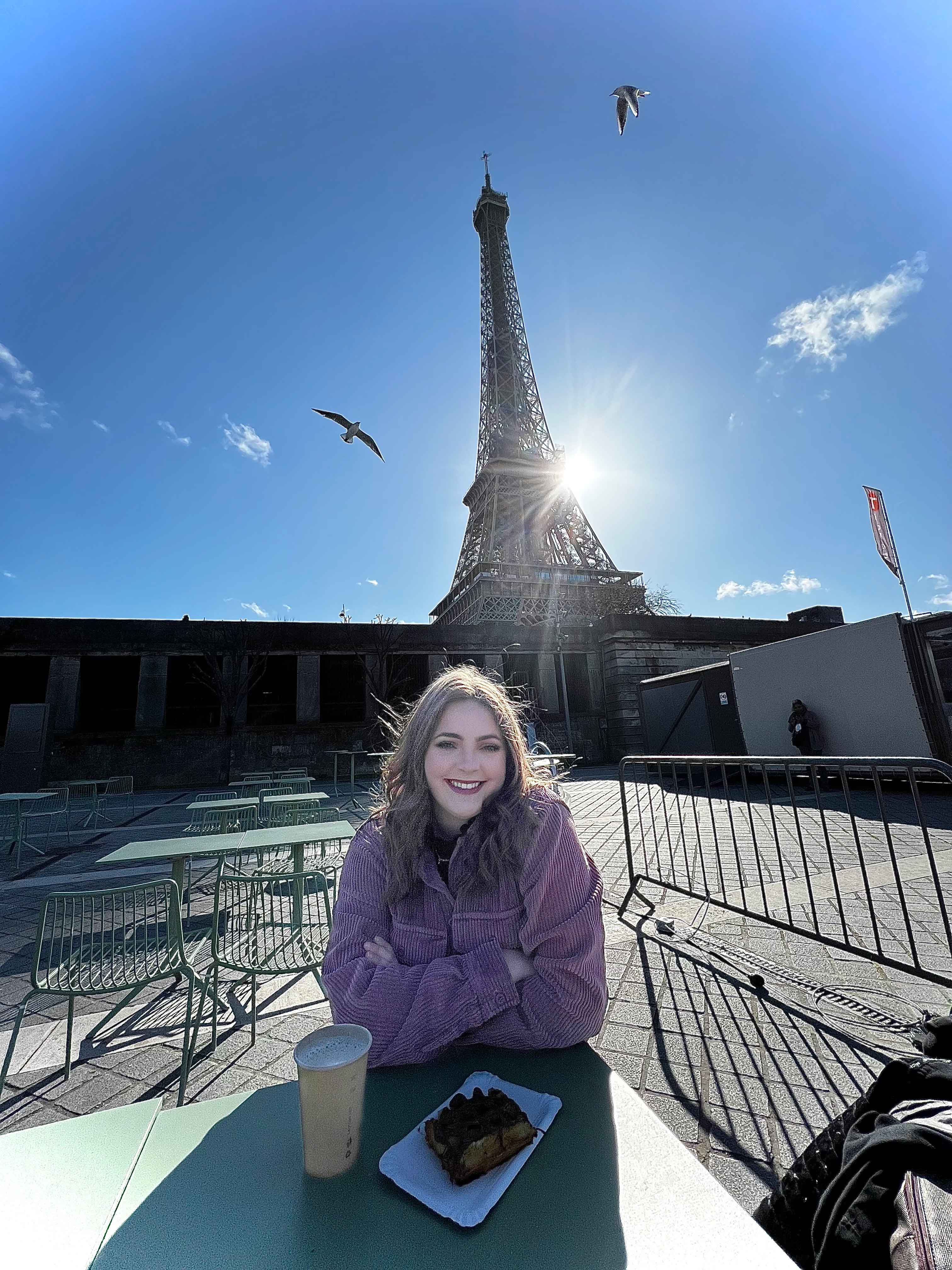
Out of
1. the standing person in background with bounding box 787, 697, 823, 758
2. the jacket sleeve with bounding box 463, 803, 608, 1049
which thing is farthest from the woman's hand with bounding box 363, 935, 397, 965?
the standing person in background with bounding box 787, 697, 823, 758

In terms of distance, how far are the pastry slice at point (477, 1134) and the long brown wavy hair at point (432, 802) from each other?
20.9 inches

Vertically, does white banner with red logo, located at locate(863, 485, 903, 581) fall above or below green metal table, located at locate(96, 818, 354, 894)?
above

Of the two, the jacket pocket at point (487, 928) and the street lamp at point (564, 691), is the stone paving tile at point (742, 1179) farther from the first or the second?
the street lamp at point (564, 691)

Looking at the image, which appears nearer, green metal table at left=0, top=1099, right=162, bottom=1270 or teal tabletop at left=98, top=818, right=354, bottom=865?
green metal table at left=0, top=1099, right=162, bottom=1270

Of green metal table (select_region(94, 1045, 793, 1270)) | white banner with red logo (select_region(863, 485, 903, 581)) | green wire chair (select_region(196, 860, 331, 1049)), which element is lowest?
green wire chair (select_region(196, 860, 331, 1049))

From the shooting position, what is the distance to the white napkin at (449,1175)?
80 cm

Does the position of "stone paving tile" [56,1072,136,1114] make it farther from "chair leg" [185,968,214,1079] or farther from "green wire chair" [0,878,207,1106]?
"chair leg" [185,968,214,1079]

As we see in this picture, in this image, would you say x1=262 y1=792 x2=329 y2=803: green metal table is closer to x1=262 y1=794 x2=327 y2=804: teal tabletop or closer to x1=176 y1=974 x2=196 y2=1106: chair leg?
x1=262 y1=794 x2=327 y2=804: teal tabletop

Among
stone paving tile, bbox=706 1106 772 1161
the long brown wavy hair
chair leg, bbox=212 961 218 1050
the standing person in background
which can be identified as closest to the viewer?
the long brown wavy hair

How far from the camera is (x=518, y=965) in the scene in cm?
137

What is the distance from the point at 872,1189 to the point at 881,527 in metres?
19.2

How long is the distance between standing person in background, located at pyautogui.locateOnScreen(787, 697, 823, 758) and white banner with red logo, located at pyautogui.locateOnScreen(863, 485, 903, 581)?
9084mm

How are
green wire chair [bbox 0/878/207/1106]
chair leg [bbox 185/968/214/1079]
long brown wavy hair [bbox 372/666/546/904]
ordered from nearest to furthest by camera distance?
long brown wavy hair [bbox 372/666/546/904] < green wire chair [bbox 0/878/207/1106] < chair leg [bbox 185/968/214/1079]

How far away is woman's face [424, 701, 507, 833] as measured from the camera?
5.23 ft
